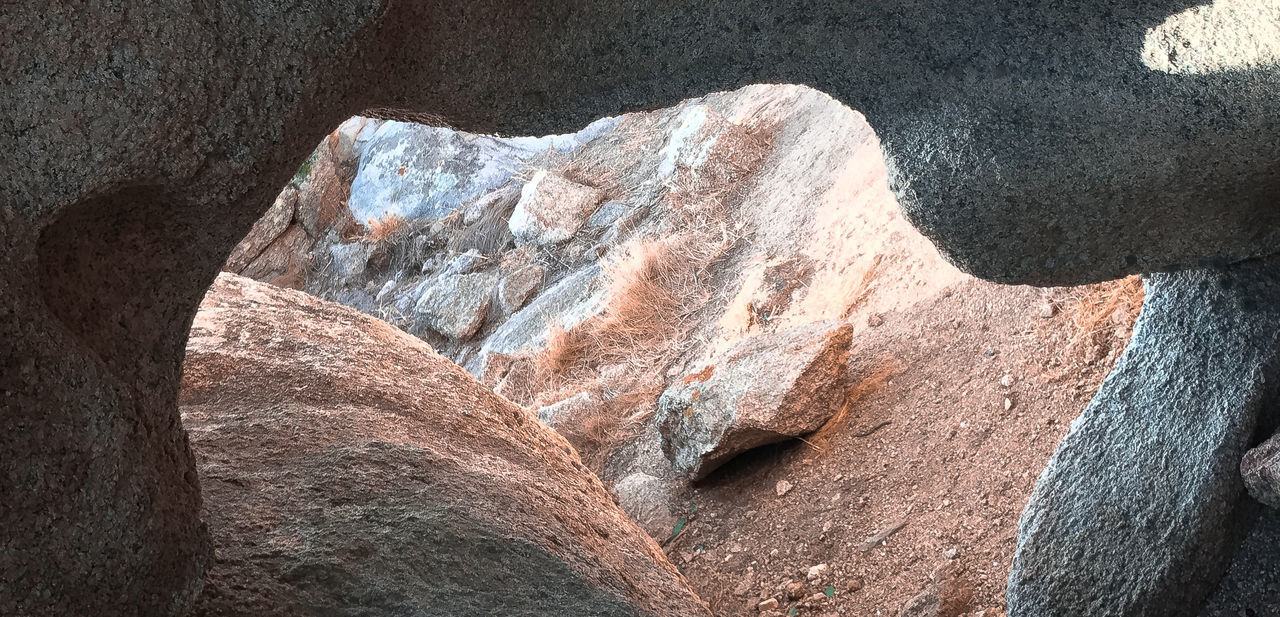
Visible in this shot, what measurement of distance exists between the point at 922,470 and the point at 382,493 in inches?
63.0

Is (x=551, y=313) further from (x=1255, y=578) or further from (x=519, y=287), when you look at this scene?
(x=1255, y=578)

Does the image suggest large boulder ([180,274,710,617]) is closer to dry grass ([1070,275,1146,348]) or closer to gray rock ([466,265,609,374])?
dry grass ([1070,275,1146,348])

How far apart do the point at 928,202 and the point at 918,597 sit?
1.25m

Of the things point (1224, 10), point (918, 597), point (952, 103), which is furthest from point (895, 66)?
point (918, 597)

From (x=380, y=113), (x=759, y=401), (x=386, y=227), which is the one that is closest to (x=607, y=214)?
(x=386, y=227)

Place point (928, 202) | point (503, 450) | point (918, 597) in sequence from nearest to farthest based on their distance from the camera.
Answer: point (928, 202), point (503, 450), point (918, 597)

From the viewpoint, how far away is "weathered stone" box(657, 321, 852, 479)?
3.21 meters

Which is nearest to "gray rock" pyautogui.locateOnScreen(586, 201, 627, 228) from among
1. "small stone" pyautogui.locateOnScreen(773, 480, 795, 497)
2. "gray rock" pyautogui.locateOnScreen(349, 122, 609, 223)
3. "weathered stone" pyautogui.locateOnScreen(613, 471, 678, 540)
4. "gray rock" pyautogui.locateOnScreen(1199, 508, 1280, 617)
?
"gray rock" pyautogui.locateOnScreen(349, 122, 609, 223)

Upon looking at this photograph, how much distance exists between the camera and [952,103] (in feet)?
4.36

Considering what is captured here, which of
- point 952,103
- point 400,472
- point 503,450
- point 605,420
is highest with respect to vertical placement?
point 952,103

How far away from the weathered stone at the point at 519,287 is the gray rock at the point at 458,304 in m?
0.13

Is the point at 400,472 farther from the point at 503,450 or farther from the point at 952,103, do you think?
the point at 952,103

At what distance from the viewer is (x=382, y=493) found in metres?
1.75

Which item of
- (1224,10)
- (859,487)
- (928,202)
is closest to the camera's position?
(1224,10)
